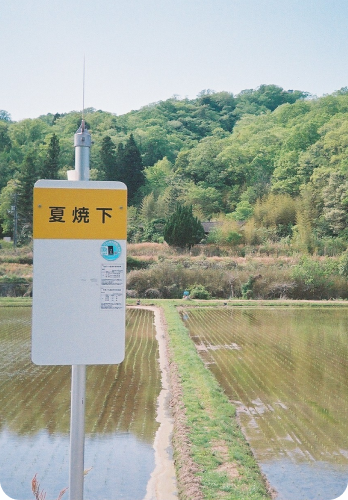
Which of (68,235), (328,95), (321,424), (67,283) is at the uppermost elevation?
(328,95)

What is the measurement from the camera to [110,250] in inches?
79.4

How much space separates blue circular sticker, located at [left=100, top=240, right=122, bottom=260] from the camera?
79.3 inches

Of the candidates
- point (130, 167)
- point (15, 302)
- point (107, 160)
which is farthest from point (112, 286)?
point (130, 167)

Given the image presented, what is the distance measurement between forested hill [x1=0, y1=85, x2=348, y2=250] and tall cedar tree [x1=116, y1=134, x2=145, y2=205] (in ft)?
0.23

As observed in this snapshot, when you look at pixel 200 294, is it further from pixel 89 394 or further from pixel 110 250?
pixel 110 250

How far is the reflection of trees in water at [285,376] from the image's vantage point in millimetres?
5512

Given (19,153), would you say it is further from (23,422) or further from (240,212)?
(23,422)

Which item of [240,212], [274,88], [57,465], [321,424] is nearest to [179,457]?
[57,465]

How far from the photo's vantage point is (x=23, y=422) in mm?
5844

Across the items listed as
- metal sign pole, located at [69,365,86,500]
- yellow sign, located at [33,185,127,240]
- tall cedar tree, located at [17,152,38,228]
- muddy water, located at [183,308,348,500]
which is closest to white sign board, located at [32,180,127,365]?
yellow sign, located at [33,185,127,240]

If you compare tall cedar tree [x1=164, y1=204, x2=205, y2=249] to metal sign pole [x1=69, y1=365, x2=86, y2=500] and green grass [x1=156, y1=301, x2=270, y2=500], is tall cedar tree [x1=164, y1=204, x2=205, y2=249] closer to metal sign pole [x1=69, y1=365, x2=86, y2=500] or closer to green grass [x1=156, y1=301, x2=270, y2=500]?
green grass [x1=156, y1=301, x2=270, y2=500]

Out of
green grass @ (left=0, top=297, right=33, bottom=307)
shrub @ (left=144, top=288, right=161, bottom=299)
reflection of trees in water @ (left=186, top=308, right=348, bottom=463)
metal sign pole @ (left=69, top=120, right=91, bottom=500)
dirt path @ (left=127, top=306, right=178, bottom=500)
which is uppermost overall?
metal sign pole @ (left=69, top=120, right=91, bottom=500)

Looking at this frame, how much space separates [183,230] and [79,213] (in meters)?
26.7

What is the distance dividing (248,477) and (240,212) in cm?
3197
